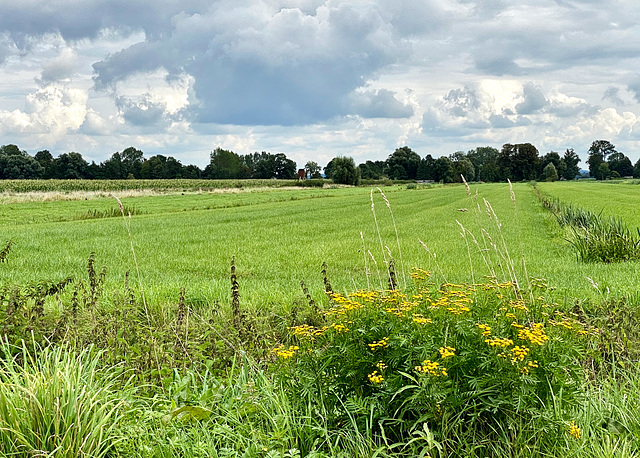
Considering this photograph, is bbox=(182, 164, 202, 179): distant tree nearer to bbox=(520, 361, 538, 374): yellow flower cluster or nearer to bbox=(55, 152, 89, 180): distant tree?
bbox=(55, 152, 89, 180): distant tree

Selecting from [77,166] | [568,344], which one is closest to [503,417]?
[568,344]

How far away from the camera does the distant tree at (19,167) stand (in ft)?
348

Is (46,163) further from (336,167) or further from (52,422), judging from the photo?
(52,422)

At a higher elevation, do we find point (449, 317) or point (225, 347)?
point (449, 317)

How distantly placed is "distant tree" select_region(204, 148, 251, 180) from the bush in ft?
465

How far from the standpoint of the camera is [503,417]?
3.97m

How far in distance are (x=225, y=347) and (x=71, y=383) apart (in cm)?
251

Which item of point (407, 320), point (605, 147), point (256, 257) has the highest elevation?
point (605, 147)

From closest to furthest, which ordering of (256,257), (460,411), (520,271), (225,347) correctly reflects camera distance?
(460,411)
(225,347)
(520,271)
(256,257)

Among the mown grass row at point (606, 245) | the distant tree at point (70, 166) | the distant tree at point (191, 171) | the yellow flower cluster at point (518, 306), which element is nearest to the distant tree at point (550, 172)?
the distant tree at point (191, 171)

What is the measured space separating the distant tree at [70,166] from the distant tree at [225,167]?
3327 centimetres

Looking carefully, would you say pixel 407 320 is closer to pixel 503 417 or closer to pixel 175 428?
pixel 503 417

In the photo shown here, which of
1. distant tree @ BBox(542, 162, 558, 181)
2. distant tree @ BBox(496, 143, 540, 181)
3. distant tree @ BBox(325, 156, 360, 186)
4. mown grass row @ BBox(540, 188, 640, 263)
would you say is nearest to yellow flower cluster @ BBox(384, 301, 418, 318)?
mown grass row @ BBox(540, 188, 640, 263)

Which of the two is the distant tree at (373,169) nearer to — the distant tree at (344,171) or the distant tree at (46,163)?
the distant tree at (344,171)
